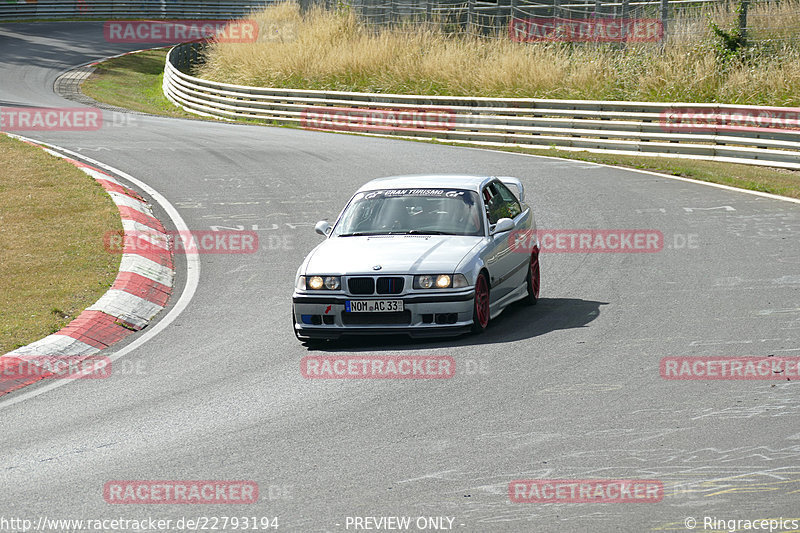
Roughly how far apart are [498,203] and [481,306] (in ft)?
6.12

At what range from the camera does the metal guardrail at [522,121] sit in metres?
23.0

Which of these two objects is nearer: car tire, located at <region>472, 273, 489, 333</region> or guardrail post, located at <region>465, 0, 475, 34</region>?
car tire, located at <region>472, 273, 489, 333</region>

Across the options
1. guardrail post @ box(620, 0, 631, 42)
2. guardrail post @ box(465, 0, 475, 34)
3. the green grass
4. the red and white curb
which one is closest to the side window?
the red and white curb

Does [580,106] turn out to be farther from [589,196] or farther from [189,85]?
[189,85]

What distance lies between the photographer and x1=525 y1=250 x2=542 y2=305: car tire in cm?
1165

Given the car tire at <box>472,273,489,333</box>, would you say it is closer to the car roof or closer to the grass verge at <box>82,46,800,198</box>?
the car roof

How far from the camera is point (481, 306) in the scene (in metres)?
10.2

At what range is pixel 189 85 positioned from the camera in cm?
3781

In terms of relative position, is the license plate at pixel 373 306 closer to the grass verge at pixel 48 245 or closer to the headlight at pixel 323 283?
the headlight at pixel 323 283

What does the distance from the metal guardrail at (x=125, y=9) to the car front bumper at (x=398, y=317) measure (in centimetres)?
5524

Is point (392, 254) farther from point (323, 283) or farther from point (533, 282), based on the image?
point (533, 282)

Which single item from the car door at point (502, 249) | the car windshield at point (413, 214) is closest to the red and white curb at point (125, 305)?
the car windshield at point (413, 214)

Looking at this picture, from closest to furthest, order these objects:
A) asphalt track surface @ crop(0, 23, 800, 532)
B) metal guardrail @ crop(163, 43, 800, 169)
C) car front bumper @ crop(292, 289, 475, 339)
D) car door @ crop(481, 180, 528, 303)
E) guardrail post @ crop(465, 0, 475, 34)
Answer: asphalt track surface @ crop(0, 23, 800, 532) < car front bumper @ crop(292, 289, 475, 339) < car door @ crop(481, 180, 528, 303) < metal guardrail @ crop(163, 43, 800, 169) < guardrail post @ crop(465, 0, 475, 34)

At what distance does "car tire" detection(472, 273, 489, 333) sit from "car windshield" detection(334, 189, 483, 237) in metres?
0.81
